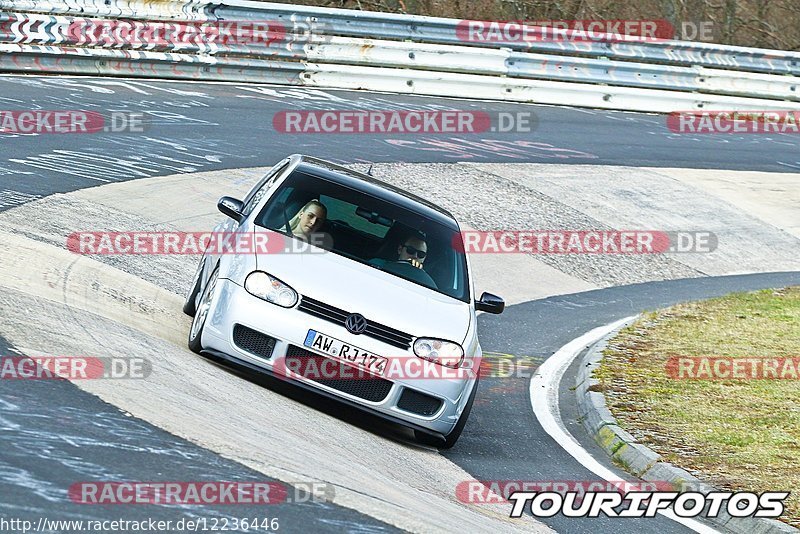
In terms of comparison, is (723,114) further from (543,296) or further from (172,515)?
(172,515)

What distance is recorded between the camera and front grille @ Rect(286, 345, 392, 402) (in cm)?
776

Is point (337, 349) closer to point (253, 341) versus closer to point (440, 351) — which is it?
point (253, 341)

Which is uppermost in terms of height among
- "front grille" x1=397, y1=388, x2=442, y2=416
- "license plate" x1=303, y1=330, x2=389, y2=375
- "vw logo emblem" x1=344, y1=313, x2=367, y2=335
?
"vw logo emblem" x1=344, y1=313, x2=367, y2=335

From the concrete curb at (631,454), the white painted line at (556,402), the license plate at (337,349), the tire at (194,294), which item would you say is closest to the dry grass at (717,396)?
the concrete curb at (631,454)

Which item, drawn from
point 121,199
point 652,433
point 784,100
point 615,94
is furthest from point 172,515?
point 784,100

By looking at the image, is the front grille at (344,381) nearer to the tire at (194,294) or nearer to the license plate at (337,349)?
the license plate at (337,349)

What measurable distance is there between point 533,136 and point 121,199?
9482 millimetres

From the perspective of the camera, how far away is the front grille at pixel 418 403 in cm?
792

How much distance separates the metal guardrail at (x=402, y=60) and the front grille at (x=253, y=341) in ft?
38.2

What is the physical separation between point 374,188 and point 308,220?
0.79 m

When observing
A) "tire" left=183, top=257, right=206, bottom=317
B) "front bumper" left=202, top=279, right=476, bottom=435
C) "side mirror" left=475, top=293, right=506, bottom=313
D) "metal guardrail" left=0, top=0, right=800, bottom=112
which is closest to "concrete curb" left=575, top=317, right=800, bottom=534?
"side mirror" left=475, top=293, right=506, bottom=313

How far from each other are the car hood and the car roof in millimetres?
930

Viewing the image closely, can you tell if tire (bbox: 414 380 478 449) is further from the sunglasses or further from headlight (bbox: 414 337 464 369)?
the sunglasses

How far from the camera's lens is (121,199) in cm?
1324
